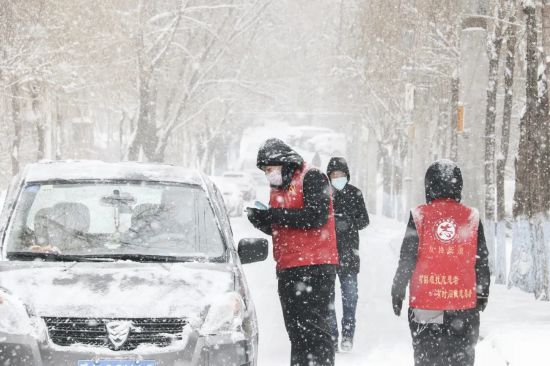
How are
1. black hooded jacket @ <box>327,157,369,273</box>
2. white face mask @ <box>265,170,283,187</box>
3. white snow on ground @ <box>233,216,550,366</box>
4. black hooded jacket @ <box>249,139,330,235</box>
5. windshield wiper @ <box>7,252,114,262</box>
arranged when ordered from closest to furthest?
1. windshield wiper @ <box>7,252,114,262</box>
2. black hooded jacket @ <box>249,139,330,235</box>
3. white face mask @ <box>265,170,283,187</box>
4. white snow on ground @ <box>233,216,550,366</box>
5. black hooded jacket @ <box>327,157,369,273</box>

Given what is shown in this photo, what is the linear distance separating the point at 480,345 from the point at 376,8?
988 inches

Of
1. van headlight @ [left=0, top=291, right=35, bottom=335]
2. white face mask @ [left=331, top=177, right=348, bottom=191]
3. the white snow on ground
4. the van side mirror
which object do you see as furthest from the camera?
white face mask @ [left=331, top=177, right=348, bottom=191]

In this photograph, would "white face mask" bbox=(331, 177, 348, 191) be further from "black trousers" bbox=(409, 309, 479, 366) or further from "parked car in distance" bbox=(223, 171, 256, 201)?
"parked car in distance" bbox=(223, 171, 256, 201)

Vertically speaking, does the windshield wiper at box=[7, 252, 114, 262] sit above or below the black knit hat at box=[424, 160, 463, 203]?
below

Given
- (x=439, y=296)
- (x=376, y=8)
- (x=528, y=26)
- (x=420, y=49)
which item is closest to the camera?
(x=439, y=296)

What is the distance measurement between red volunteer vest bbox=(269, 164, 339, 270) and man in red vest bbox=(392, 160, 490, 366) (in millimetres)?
652

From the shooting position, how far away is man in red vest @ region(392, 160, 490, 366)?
616 cm

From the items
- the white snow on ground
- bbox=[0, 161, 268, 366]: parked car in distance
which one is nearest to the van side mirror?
bbox=[0, 161, 268, 366]: parked car in distance

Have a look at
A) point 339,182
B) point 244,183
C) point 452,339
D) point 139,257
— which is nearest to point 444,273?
point 452,339

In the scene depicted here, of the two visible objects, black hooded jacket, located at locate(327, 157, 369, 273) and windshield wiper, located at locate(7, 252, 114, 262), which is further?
black hooded jacket, located at locate(327, 157, 369, 273)

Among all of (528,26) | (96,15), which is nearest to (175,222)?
(528,26)

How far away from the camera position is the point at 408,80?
32.2 m

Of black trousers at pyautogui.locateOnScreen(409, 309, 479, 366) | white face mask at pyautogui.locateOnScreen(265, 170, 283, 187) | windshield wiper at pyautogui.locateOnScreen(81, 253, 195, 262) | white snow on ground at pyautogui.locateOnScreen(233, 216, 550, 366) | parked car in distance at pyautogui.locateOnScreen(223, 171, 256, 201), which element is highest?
white face mask at pyautogui.locateOnScreen(265, 170, 283, 187)

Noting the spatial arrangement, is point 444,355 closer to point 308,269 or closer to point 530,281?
point 308,269
